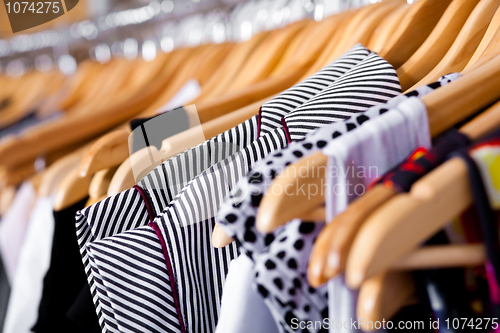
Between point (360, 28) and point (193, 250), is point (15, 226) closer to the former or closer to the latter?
point (193, 250)

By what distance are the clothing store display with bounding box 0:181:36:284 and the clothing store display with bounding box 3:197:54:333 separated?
0.10 m

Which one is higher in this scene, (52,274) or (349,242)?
(349,242)

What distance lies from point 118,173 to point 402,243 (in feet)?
1.23

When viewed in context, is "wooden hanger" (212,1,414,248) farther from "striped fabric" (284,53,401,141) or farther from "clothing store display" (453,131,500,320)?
"clothing store display" (453,131,500,320)

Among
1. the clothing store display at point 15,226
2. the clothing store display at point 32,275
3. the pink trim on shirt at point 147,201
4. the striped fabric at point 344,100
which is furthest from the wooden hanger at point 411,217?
the clothing store display at point 15,226

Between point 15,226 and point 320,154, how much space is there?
0.65 meters

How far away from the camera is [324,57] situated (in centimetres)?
69

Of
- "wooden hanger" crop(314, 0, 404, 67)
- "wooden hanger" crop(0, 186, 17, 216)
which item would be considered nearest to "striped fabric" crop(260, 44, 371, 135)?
"wooden hanger" crop(314, 0, 404, 67)

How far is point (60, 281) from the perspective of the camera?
1.80ft

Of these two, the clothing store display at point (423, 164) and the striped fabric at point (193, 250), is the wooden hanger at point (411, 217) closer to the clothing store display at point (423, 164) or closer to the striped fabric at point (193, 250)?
the clothing store display at point (423, 164)

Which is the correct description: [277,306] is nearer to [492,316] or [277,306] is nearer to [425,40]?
[492,316]

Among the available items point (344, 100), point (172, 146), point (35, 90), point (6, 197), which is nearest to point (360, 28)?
point (344, 100)

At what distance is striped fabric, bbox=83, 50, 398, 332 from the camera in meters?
0.39

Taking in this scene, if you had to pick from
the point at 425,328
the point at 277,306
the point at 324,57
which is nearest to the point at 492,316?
the point at 425,328
